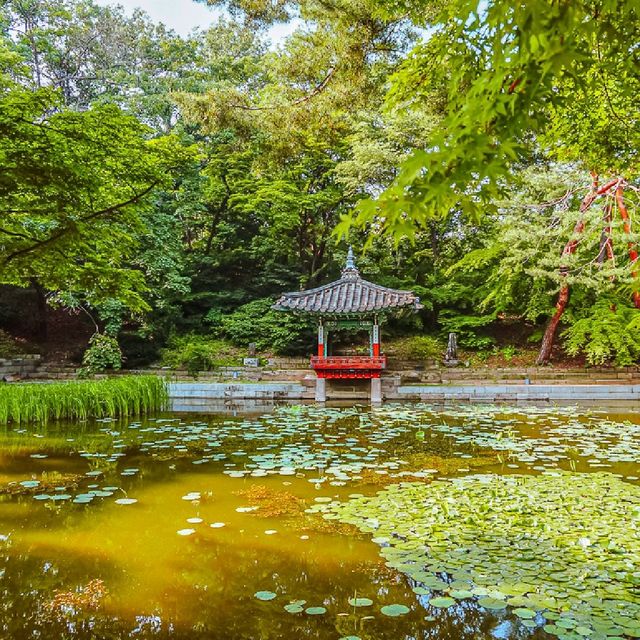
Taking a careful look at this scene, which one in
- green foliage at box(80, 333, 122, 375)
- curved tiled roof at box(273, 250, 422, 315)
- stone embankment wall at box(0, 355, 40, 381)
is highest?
curved tiled roof at box(273, 250, 422, 315)

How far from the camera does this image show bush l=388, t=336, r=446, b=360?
1862cm

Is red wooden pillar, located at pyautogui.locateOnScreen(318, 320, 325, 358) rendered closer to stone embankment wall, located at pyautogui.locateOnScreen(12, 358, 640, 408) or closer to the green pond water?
stone embankment wall, located at pyautogui.locateOnScreen(12, 358, 640, 408)

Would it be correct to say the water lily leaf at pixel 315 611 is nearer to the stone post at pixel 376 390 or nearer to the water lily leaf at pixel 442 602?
the water lily leaf at pixel 442 602

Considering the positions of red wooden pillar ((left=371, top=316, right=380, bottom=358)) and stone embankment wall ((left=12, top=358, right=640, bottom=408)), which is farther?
red wooden pillar ((left=371, top=316, right=380, bottom=358))

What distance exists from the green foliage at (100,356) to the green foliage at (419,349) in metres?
9.84

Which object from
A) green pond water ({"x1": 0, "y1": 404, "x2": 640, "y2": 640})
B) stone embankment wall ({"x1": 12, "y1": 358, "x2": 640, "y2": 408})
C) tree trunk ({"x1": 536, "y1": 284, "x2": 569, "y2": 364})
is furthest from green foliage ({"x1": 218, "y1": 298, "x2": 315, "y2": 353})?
green pond water ({"x1": 0, "y1": 404, "x2": 640, "y2": 640})

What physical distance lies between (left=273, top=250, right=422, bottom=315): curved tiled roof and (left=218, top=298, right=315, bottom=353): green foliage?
3.43m

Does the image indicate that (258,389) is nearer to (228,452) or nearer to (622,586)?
(228,452)

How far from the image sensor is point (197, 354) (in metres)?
17.2

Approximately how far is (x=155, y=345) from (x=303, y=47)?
13.3 metres

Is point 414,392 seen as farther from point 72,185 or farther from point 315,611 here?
point 315,611

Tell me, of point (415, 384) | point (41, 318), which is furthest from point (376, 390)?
point (41, 318)

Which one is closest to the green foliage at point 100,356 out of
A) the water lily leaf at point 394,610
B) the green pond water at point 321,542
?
the green pond water at point 321,542

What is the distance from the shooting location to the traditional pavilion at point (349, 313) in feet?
47.0
